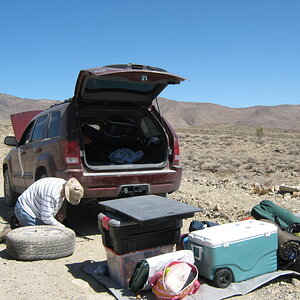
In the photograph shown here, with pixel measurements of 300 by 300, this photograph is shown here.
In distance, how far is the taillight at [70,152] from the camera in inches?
207

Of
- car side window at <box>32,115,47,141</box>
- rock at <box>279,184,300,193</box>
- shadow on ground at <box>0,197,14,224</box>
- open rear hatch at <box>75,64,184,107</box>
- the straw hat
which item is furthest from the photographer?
rock at <box>279,184,300,193</box>

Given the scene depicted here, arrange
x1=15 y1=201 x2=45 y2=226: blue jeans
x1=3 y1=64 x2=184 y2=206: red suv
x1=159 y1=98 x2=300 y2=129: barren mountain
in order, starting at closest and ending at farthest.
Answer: x1=15 y1=201 x2=45 y2=226: blue jeans → x1=3 y1=64 x2=184 y2=206: red suv → x1=159 y1=98 x2=300 y2=129: barren mountain

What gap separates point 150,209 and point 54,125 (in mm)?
2568

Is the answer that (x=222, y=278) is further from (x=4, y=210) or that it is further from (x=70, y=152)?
(x=4, y=210)

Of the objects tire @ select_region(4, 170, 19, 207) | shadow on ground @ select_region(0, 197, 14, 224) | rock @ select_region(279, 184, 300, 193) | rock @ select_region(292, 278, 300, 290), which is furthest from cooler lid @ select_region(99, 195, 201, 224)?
rock @ select_region(279, 184, 300, 193)

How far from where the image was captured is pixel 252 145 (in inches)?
968

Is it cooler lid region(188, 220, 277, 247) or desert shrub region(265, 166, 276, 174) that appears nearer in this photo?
cooler lid region(188, 220, 277, 247)

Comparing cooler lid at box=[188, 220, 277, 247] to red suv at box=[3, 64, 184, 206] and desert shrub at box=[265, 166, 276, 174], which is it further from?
desert shrub at box=[265, 166, 276, 174]

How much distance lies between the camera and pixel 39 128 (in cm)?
649

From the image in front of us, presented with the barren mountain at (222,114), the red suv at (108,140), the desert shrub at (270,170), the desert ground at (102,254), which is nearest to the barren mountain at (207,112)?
the barren mountain at (222,114)

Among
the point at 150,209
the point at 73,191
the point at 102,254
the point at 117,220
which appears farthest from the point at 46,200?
the point at 150,209

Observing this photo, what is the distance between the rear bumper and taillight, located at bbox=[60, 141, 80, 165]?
0.12 m

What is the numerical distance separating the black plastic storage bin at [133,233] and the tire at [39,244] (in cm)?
76

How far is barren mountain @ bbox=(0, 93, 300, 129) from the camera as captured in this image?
133250 millimetres
